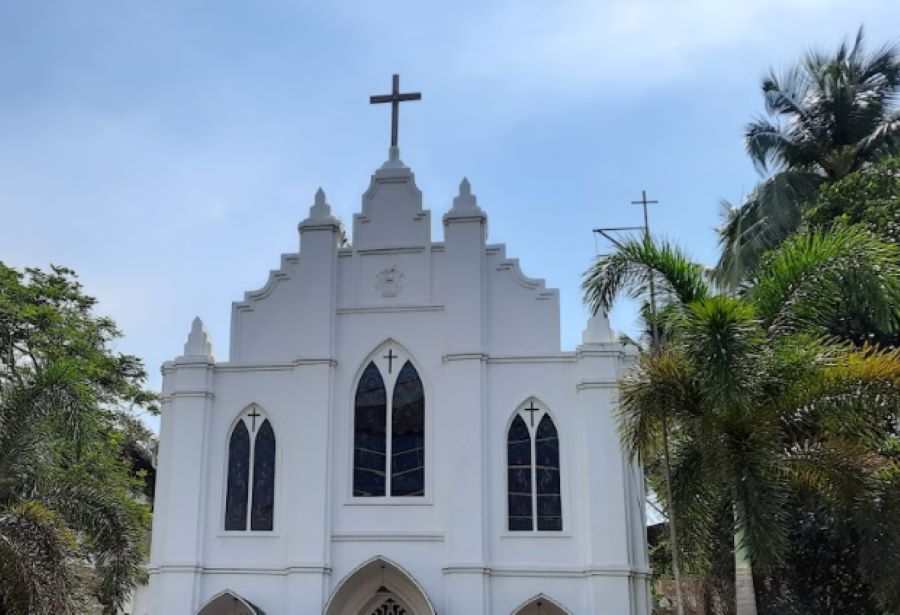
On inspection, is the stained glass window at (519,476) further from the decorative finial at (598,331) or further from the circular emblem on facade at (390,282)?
the circular emblem on facade at (390,282)

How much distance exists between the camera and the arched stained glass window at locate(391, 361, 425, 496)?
17375 millimetres

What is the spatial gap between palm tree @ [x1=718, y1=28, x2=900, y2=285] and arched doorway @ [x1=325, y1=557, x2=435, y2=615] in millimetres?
9758

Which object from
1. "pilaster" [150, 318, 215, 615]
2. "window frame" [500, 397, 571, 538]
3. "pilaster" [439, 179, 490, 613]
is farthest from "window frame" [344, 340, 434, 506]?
"pilaster" [150, 318, 215, 615]

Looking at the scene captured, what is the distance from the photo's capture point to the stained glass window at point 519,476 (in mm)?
16969

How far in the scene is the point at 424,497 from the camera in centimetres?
1717

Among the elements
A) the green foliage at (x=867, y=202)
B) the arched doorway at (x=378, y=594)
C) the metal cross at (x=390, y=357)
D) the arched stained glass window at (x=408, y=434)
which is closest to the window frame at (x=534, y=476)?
the arched stained glass window at (x=408, y=434)

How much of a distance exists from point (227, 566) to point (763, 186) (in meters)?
14.2

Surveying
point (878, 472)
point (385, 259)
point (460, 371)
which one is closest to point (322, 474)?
point (460, 371)

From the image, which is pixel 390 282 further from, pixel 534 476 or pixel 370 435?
pixel 534 476

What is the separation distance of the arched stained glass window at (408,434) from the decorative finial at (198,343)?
3675mm

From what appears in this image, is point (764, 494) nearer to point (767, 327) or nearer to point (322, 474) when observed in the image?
point (767, 327)

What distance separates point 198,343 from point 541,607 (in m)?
7.84

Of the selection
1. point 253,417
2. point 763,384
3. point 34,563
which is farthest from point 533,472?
point 34,563

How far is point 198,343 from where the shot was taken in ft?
60.7
